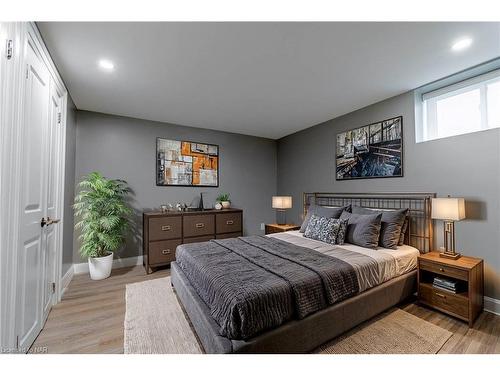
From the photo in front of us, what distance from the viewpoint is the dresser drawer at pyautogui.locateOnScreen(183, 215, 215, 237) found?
357cm

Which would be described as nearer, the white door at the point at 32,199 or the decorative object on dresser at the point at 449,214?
the white door at the point at 32,199

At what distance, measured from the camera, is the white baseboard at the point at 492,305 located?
210 centimetres

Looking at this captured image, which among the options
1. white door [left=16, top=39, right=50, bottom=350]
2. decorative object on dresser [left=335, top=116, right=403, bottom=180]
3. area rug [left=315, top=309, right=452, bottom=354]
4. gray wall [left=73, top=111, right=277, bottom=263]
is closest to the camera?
white door [left=16, top=39, right=50, bottom=350]

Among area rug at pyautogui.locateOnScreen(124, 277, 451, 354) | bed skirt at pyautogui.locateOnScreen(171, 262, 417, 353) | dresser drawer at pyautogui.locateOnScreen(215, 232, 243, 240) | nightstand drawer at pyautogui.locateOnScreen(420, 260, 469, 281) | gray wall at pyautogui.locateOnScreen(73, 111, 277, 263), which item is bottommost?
area rug at pyautogui.locateOnScreen(124, 277, 451, 354)

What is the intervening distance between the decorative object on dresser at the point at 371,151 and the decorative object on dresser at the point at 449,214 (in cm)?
72

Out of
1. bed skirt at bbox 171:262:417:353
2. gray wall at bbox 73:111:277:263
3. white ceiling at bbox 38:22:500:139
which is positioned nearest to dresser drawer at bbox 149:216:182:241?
gray wall at bbox 73:111:277:263

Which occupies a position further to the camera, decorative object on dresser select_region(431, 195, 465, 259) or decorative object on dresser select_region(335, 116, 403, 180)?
decorative object on dresser select_region(335, 116, 403, 180)

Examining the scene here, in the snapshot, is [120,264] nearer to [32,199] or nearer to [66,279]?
[66,279]

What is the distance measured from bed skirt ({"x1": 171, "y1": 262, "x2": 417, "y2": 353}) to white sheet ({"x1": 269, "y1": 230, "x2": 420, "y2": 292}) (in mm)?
78

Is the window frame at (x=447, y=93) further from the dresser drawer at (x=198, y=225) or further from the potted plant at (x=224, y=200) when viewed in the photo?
the dresser drawer at (x=198, y=225)

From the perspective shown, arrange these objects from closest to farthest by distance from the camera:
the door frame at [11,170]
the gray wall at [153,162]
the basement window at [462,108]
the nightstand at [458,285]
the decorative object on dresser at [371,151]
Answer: the door frame at [11,170], the nightstand at [458,285], the basement window at [462,108], the decorative object on dresser at [371,151], the gray wall at [153,162]

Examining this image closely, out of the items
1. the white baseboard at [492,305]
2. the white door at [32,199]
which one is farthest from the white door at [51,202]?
the white baseboard at [492,305]

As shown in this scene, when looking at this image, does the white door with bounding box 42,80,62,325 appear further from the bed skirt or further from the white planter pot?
the bed skirt

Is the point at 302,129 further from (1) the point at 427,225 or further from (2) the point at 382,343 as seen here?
(2) the point at 382,343
